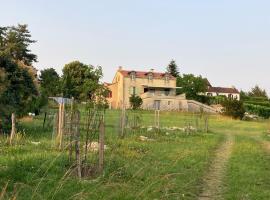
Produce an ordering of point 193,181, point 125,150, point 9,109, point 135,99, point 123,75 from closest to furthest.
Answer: point 193,181
point 125,150
point 9,109
point 135,99
point 123,75

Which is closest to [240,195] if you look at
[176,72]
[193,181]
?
[193,181]

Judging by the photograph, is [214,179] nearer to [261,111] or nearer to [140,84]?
[261,111]

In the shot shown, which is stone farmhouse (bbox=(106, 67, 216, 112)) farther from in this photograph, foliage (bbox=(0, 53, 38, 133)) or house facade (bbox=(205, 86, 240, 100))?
foliage (bbox=(0, 53, 38, 133))

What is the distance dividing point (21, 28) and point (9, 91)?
190 ft

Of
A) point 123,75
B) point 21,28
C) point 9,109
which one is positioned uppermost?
point 21,28

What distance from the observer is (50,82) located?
8231 cm

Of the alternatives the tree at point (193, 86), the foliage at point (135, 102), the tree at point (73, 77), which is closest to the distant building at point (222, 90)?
the tree at point (193, 86)

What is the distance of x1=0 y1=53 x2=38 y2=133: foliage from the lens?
22.2 metres

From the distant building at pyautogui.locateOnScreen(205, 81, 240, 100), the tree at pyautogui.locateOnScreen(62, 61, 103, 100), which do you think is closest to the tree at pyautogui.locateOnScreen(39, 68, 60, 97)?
the tree at pyautogui.locateOnScreen(62, 61, 103, 100)

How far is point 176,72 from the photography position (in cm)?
12731

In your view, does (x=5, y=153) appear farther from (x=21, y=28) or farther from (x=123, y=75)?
(x=123, y=75)

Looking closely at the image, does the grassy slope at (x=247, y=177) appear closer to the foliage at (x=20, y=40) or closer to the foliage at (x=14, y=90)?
the foliage at (x=14, y=90)

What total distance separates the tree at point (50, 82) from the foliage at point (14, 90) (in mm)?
37718

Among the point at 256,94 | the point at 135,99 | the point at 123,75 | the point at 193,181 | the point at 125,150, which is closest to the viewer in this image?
the point at 193,181
